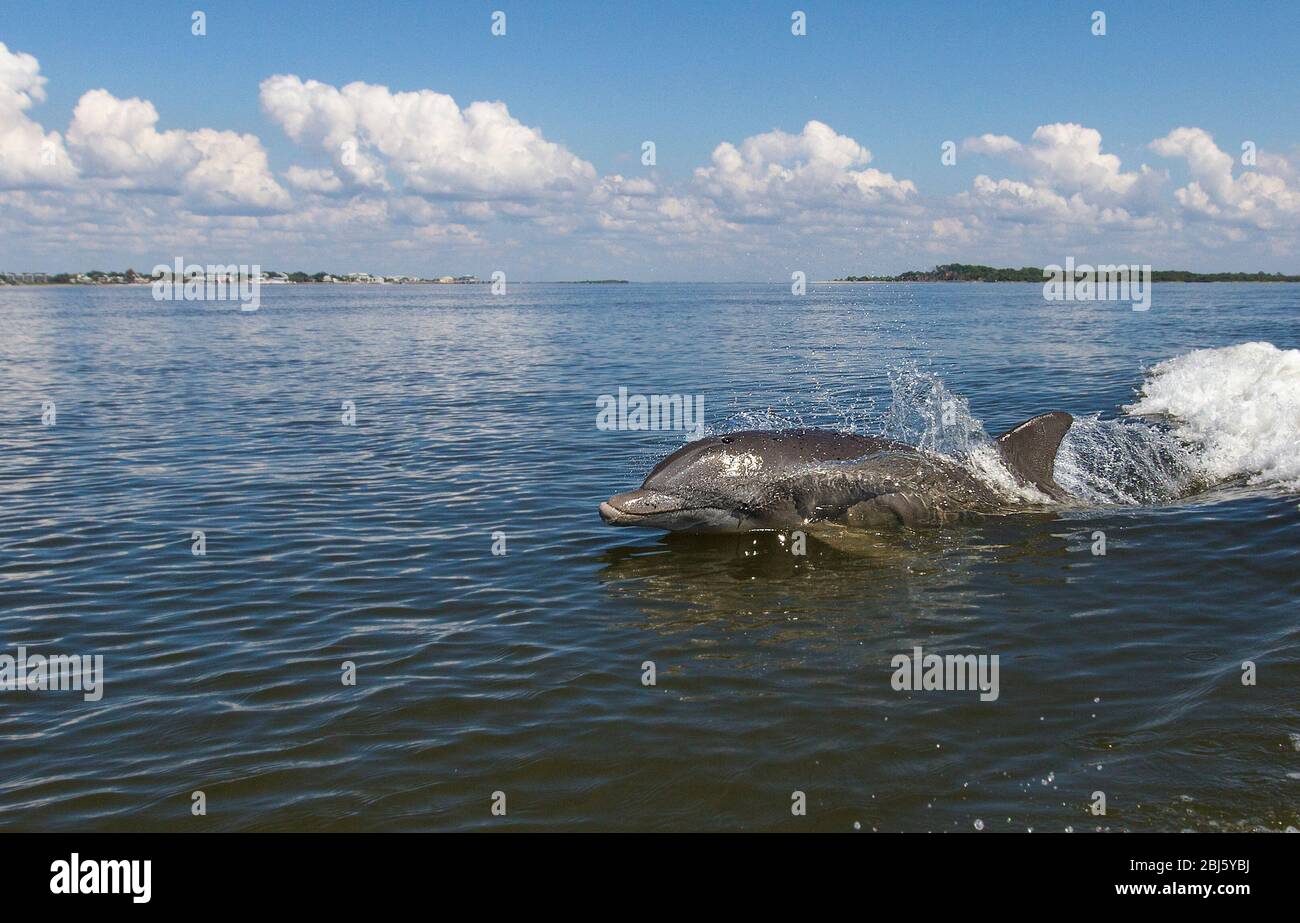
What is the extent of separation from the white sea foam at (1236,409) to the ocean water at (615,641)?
0.42 feet

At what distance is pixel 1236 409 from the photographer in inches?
780

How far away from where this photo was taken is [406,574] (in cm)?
1230

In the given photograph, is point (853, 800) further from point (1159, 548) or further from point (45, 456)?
point (45, 456)

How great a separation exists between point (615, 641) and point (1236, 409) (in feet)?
52.1

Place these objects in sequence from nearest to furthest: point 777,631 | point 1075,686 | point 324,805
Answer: point 324,805
point 1075,686
point 777,631

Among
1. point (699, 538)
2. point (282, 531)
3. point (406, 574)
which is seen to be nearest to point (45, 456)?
point (282, 531)

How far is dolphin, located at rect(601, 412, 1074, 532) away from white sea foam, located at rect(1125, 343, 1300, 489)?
15.2 feet

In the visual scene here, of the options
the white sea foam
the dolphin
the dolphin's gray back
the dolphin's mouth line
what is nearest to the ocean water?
the white sea foam

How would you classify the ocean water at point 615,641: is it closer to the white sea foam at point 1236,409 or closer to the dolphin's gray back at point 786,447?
the white sea foam at point 1236,409

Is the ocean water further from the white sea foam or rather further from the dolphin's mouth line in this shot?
the dolphin's mouth line

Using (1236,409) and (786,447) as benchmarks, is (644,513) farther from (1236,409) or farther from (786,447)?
(1236,409)

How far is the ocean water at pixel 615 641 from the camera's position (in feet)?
23.1

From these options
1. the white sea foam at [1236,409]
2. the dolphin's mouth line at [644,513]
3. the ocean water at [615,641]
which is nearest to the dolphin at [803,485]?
the dolphin's mouth line at [644,513]
